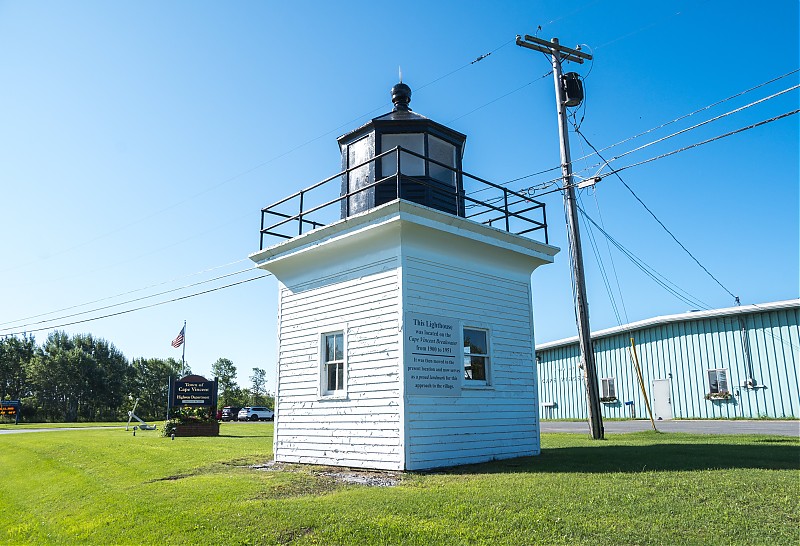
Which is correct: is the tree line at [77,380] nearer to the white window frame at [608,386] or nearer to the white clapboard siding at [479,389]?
the white window frame at [608,386]

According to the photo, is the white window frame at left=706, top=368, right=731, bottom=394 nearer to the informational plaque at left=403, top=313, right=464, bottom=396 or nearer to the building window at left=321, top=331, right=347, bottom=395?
the informational plaque at left=403, top=313, right=464, bottom=396

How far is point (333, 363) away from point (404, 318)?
245 centimetres

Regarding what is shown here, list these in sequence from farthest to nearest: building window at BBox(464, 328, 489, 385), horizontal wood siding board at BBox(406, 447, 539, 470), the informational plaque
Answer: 1. building window at BBox(464, 328, 489, 385)
2. the informational plaque
3. horizontal wood siding board at BBox(406, 447, 539, 470)

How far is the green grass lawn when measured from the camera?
19.7 feet

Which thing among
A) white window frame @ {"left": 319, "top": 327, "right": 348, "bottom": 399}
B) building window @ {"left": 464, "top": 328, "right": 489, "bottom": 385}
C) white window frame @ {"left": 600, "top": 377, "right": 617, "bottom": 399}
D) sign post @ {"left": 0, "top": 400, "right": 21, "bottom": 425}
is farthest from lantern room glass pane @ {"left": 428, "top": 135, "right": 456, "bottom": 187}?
sign post @ {"left": 0, "top": 400, "right": 21, "bottom": 425}

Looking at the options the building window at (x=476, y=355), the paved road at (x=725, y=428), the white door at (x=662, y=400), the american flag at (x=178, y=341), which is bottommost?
the paved road at (x=725, y=428)

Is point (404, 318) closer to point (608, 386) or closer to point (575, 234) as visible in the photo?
point (575, 234)

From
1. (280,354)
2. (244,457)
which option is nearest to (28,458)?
(244,457)

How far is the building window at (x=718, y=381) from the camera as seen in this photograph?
91.9ft

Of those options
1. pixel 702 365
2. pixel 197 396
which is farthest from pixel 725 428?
pixel 197 396

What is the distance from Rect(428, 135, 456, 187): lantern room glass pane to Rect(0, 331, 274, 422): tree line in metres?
55.0

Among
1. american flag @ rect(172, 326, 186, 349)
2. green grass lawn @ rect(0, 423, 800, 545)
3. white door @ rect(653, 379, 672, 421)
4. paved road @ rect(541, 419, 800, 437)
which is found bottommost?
green grass lawn @ rect(0, 423, 800, 545)

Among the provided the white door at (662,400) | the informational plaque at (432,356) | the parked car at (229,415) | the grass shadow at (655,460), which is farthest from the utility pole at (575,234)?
the parked car at (229,415)

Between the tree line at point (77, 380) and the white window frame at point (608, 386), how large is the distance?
4426 cm
